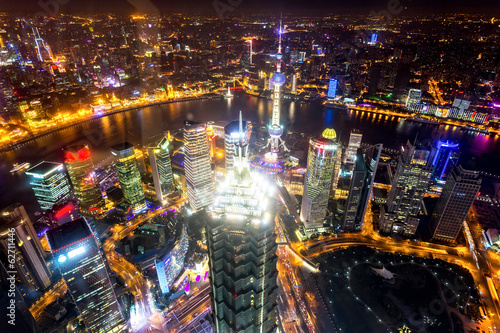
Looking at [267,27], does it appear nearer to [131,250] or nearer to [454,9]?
[454,9]

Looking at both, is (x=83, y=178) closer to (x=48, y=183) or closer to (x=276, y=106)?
(x=48, y=183)

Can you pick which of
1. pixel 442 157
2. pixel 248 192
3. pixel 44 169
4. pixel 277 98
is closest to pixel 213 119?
pixel 277 98

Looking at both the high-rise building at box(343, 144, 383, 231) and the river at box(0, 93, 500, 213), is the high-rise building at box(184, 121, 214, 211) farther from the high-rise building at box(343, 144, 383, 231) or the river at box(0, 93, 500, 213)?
the river at box(0, 93, 500, 213)

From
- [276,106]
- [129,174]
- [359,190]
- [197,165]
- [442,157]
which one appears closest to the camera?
[359,190]

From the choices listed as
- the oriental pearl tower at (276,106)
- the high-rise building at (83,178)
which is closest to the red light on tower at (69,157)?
the high-rise building at (83,178)

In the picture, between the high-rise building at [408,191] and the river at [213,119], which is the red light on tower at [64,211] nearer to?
the river at [213,119]

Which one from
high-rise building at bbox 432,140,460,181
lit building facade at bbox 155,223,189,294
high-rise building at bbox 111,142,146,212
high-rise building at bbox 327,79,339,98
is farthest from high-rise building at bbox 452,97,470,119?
high-rise building at bbox 111,142,146,212
